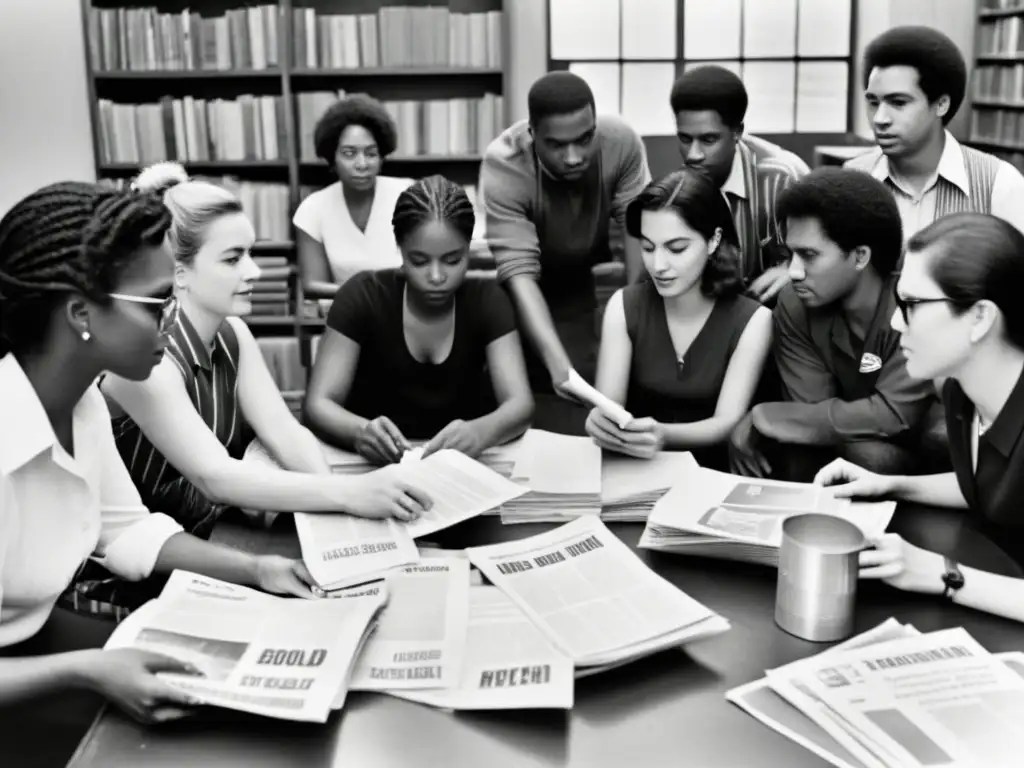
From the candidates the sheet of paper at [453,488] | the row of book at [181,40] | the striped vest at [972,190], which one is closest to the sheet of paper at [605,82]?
the row of book at [181,40]

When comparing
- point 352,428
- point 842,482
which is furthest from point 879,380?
point 352,428

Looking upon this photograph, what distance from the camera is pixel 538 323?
2500 mm

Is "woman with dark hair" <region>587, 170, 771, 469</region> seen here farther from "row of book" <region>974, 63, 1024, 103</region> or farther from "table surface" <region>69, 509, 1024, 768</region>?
"row of book" <region>974, 63, 1024, 103</region>

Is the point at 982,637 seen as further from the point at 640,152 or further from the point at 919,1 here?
the point at 919,1

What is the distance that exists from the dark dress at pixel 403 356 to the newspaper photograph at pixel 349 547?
67cm

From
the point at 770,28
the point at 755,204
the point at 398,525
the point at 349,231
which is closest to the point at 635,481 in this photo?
the point at 398,525

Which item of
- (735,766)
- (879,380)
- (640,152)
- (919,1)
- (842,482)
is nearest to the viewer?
(735,766)

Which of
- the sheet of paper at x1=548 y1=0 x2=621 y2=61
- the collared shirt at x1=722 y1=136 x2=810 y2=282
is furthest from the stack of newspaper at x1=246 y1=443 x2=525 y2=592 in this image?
the sheet of paper at x1=548 y1=0 x2=621 y2=61

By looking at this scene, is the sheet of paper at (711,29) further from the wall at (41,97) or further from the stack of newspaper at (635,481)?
the stack of newspaper at (635,481)

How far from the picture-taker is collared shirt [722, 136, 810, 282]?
8.30 feet

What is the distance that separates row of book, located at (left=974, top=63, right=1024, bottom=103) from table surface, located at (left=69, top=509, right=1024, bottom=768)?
4682 millimetres

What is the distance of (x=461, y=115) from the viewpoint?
4602mm

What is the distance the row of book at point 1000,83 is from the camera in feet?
16.7

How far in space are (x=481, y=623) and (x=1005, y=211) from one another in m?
1.86
